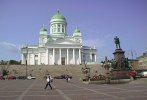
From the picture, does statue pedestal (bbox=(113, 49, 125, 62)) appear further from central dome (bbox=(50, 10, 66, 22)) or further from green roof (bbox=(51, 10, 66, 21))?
green roof (bbox=(51, 10, 66, 21))

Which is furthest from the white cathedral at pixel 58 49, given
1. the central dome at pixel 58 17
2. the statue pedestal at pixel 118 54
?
the statue pedestal at pixel 118 54

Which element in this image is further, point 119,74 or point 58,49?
point 58,49

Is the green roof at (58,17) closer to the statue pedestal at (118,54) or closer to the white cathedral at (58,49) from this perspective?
the white cathedral at (58,49)

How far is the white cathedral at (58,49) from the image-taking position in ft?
379

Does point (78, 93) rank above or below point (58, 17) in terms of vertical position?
below

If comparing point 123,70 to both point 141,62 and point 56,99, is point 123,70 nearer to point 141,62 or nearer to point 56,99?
point 56,99

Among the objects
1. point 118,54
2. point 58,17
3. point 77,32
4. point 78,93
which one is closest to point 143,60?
point 77,32

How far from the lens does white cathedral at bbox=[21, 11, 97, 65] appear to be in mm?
115406

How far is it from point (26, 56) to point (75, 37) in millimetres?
24608

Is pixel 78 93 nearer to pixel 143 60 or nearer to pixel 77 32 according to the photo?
pixel 143 60

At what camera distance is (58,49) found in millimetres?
117250

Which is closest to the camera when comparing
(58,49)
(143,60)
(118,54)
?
(118,54)

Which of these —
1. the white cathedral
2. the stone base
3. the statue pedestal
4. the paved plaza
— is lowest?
the paved plaza

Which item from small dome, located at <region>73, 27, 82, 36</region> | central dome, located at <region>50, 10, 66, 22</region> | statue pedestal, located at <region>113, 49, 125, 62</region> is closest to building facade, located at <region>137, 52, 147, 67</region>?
small dome, located at <region>73, 27, 82, 36</region>
